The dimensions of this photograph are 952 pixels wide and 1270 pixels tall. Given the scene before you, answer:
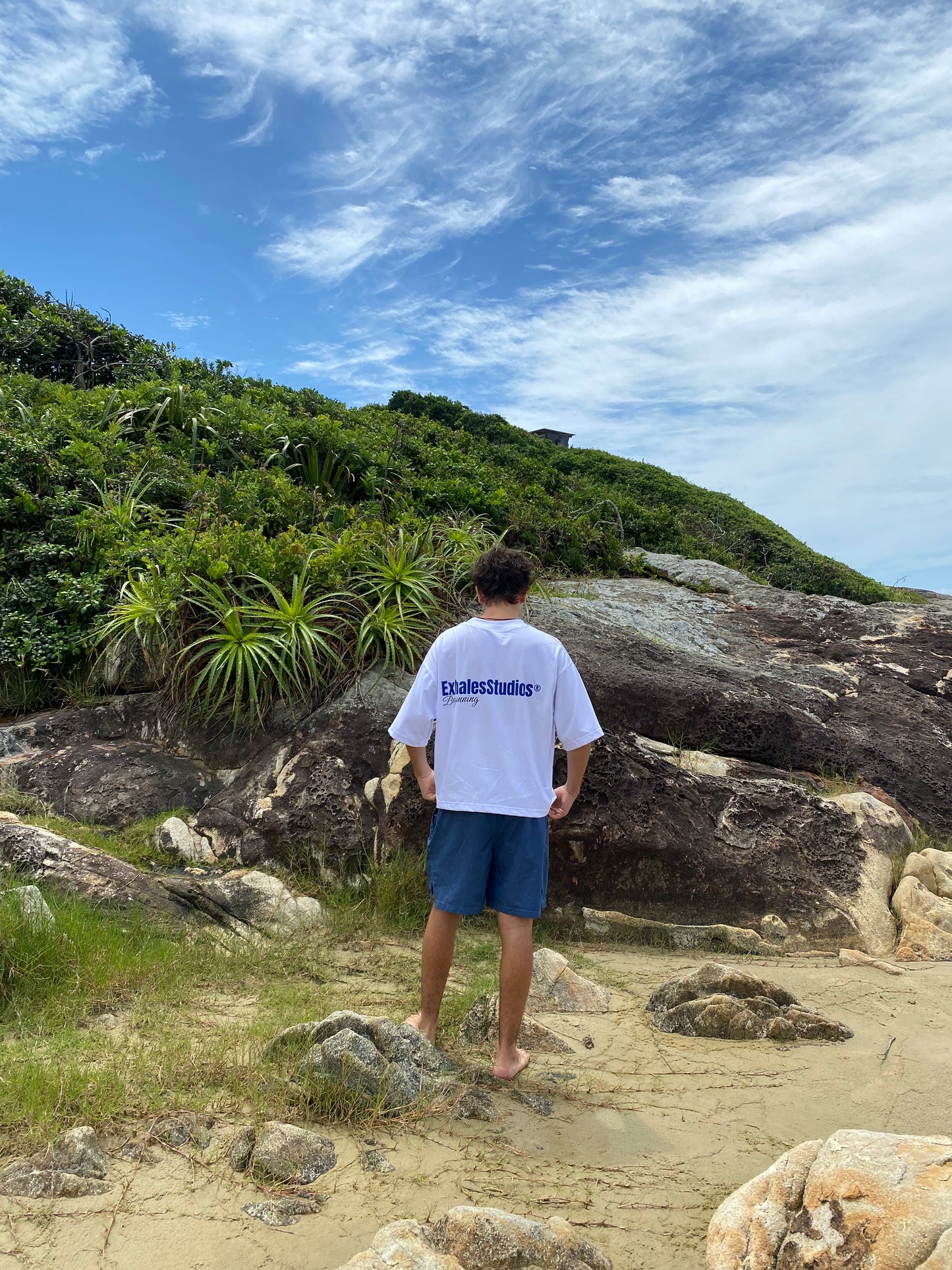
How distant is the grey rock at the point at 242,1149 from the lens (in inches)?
99.0

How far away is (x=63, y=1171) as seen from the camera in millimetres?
2416

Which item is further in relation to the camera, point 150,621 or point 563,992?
point 150,621

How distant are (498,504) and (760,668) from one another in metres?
3.27

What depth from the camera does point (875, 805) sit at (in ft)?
19.1

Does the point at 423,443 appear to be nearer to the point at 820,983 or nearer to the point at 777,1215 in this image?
the point at 820,983

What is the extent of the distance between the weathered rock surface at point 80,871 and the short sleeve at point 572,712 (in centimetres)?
233

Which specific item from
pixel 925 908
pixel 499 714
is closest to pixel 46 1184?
pixel 499 714

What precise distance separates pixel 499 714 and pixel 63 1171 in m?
1.99

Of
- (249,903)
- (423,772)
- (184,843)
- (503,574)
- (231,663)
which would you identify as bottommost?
(249,903)

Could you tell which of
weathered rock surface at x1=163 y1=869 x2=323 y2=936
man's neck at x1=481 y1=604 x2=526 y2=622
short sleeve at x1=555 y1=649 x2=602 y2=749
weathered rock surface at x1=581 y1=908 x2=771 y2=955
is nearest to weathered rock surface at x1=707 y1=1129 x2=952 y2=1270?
short sleeve at x1=555 y1=649 x2=602 y2=749

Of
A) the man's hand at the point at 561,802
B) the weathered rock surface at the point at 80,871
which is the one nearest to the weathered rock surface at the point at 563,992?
the man's hand at the point at 561,802

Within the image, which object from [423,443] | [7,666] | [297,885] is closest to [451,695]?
[297,885]

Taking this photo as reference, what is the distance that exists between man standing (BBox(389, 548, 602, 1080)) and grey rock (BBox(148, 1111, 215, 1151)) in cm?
100

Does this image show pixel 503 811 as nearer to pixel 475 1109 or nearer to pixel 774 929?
pixel 475 1109
